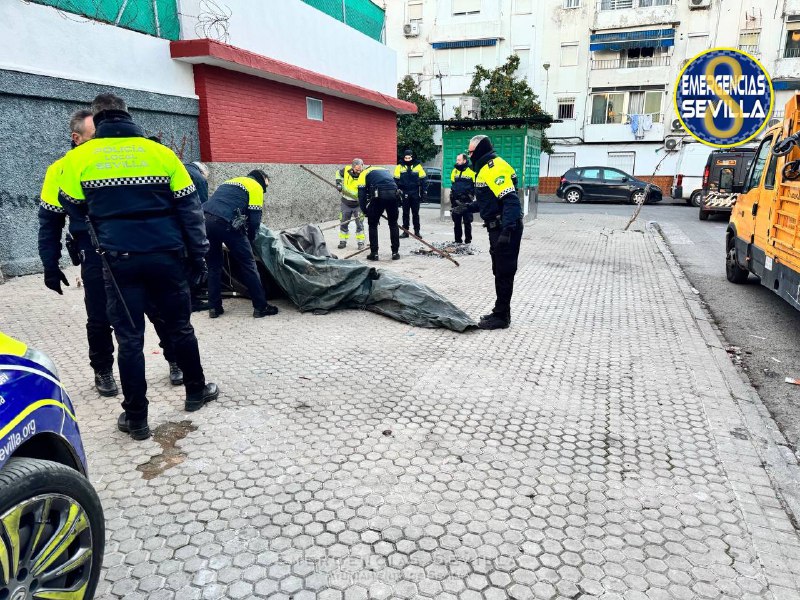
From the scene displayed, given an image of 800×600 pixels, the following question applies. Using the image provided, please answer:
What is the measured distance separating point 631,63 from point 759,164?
27279mm

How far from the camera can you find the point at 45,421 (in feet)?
6.64

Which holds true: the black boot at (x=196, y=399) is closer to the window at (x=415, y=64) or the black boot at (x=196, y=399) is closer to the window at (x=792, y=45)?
Result: the window at (x=415, y=64)

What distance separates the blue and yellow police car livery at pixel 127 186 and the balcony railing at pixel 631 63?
33132 mm

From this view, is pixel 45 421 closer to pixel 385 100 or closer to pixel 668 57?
pixel 385 100

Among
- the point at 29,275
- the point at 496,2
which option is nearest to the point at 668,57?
the point at 496,2

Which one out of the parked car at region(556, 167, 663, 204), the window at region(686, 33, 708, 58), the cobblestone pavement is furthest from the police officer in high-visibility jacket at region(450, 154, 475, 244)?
the window at region(686, 33, 708, 58)

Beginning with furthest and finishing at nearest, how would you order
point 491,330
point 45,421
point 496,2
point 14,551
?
point 496,2, point 491,330, point 45,421, point 14,551

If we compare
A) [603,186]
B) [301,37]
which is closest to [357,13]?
[301,37]

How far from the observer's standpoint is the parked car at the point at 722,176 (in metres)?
16.4

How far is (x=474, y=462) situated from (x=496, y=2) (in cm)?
3499

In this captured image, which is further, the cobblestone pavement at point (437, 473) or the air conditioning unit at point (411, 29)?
the air conditioning unit at point (411, 29)


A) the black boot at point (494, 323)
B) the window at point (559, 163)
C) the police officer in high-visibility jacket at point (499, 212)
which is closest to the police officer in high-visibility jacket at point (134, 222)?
the police officer in high-visibility jacket at point (499, 212)

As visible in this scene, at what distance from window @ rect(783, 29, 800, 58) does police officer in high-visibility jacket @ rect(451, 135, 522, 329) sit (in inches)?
1238

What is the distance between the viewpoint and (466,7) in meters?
33.4
